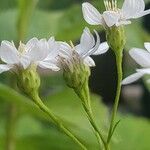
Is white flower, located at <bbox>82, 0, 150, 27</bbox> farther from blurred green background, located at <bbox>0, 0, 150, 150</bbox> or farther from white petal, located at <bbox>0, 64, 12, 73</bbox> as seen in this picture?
blurred green background, located at <bbox>0, 0, 150, 150</bbox>

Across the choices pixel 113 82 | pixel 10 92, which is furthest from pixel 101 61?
pixel 10 92

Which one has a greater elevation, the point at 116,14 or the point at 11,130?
the point at 116,14

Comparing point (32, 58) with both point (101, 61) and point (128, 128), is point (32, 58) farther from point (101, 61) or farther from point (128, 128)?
point (101, 61)

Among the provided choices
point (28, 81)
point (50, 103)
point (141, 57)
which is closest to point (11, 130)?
point (50, 103)

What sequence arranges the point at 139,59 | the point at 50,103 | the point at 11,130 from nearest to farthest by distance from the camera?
the point at 139,59 < the point at 11,130 < the point at 50,103

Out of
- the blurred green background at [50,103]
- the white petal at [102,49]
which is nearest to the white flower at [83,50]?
the white petal at [102,49]

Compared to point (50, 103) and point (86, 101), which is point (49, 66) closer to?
point (86, 101)

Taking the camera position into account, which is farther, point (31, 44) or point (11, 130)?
point (11, 130)
